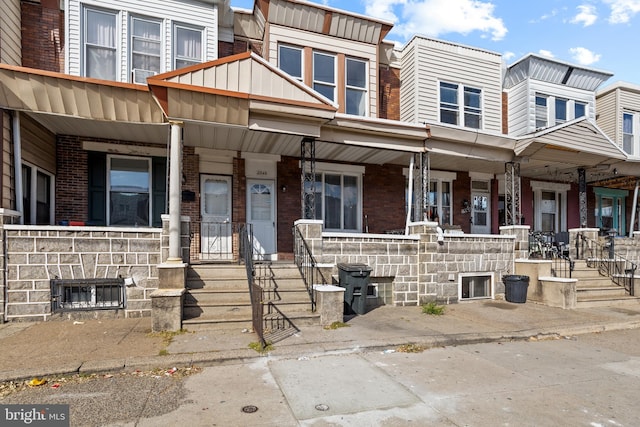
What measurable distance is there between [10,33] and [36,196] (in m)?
3.62

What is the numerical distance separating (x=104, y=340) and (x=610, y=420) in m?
6.67

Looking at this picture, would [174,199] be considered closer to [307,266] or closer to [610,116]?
[307,266]

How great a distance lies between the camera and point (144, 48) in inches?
377

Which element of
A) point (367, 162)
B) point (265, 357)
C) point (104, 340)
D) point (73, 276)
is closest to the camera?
point (265, 357)

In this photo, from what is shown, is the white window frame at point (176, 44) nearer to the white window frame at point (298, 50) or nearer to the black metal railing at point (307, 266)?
the white window frame at point (298, 50)

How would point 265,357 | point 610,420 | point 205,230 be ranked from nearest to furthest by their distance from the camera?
1. point 610,420
2. point 265,357
3. point 205,230

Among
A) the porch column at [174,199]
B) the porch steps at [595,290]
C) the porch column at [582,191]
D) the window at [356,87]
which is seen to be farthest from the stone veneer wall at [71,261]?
the porch column at [582,191]

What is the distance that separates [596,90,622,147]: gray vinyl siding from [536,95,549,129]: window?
3648 millimetres

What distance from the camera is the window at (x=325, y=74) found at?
11312mm

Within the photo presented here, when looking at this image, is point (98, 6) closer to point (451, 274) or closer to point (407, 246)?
point (407, 246)

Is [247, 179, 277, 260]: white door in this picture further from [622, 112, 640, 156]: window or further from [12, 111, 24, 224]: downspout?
[622, 112, 640, 156]: window

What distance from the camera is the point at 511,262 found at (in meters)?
10.9

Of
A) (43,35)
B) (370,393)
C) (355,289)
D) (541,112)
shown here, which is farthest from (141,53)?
(541,112)

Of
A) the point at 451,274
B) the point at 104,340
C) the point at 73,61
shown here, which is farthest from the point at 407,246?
the point at 73,61
